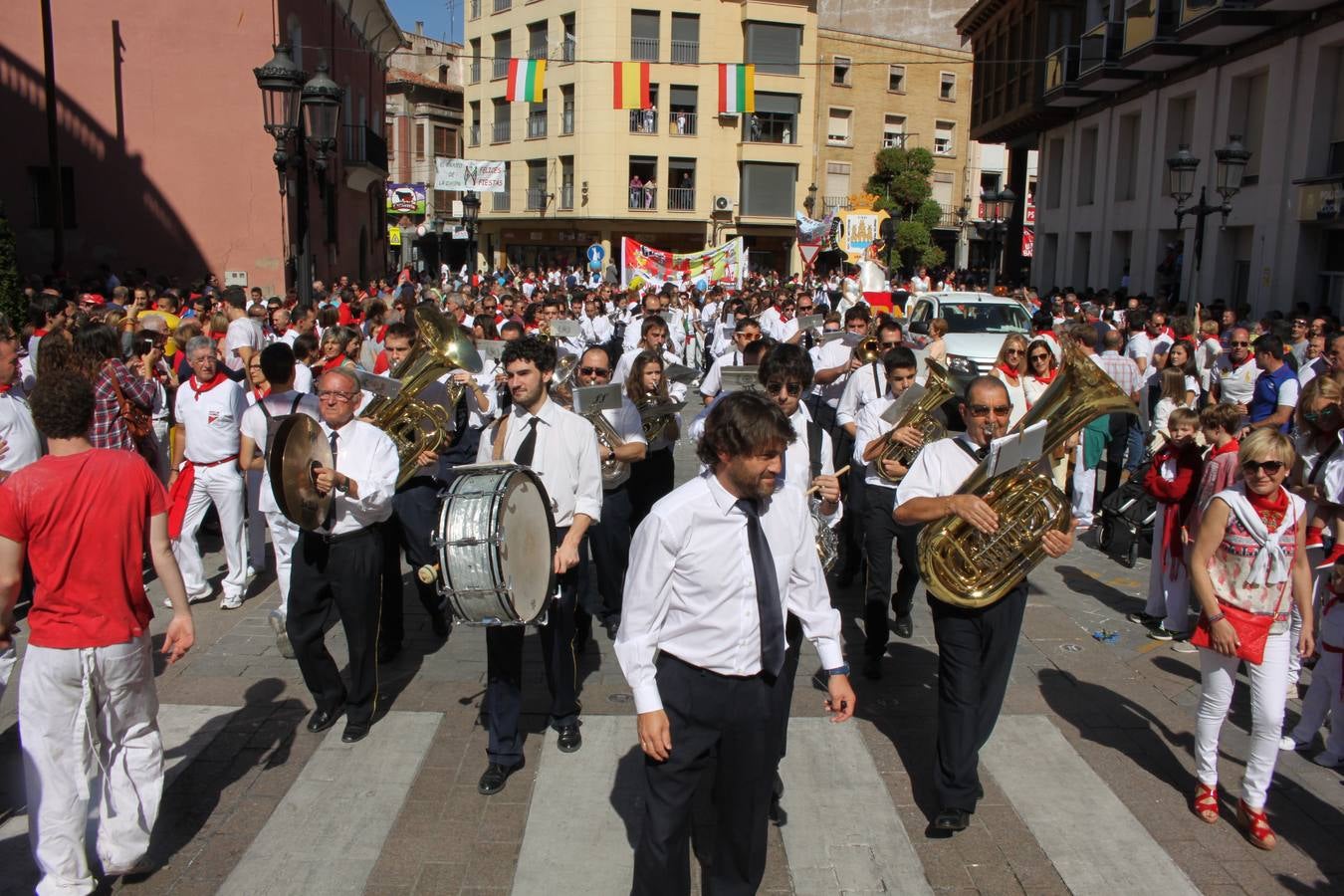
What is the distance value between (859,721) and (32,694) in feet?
12.5

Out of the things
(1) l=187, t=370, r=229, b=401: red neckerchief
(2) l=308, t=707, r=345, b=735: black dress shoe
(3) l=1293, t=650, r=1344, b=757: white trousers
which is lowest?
Answer: (2) l=308, t=707, r=345, b=735: black dress shoe

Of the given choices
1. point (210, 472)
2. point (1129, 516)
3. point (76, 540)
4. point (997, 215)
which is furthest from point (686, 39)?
point (76, 540)

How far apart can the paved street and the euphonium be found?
1.27 m

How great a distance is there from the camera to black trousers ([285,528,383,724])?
5.47m

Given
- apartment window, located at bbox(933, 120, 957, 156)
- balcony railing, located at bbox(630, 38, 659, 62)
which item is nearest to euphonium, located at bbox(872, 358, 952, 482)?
balcony railing, located at bbox(630, 38, 659, 62)

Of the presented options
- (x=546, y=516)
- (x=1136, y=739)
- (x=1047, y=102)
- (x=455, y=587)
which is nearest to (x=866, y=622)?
(x=1136, y=739)

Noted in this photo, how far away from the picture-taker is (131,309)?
41.9 feet

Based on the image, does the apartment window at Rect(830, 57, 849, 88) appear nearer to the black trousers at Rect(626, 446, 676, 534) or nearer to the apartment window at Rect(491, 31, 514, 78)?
the apartment window at Rect(491, 31, 514, 78)

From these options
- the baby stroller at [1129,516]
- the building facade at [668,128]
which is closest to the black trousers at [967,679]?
the baby stroller at [1129,516]

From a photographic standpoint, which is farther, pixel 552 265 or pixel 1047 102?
pixel 552 265

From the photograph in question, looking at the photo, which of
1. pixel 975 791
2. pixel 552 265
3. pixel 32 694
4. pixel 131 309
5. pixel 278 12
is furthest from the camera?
pixel 552 265

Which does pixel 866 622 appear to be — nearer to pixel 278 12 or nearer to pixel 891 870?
pixel 891 870

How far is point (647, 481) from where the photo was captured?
761cm

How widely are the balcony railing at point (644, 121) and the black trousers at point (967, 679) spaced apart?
137ft
